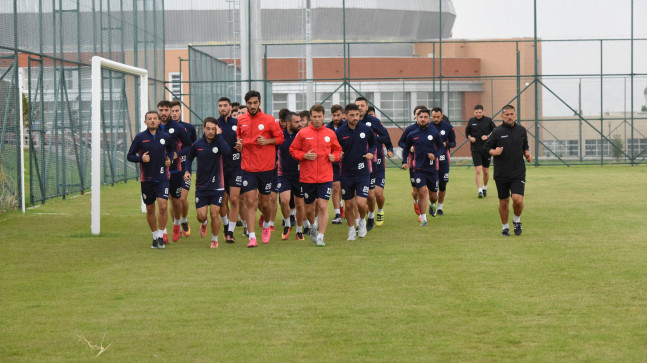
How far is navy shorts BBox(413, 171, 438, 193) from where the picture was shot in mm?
15758

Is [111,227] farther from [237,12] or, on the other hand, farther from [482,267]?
[237,12]

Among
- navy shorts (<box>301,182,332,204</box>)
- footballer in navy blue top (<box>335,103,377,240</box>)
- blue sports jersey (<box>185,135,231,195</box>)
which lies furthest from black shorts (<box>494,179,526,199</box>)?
blue sports jersey (<box>185,135,231,195</box>)

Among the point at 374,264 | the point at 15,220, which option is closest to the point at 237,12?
the point at 15,220

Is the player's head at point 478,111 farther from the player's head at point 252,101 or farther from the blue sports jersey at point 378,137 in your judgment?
the player's head at point 252,101

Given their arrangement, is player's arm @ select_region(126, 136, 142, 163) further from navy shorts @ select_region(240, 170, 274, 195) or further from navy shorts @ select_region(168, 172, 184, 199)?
navy shorts @ select_region(240, 170, 274, 195)

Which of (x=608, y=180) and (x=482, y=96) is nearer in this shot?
(x=608, y=180)

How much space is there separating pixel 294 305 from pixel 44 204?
12.9 m

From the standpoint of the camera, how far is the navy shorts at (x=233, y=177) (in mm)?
13008

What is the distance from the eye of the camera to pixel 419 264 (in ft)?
35.4

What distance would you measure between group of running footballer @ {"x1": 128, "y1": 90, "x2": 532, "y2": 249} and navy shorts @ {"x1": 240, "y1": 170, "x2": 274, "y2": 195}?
0.5 inches

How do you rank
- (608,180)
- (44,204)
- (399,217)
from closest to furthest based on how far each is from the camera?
(399,217) → (44,204) → (608,180)

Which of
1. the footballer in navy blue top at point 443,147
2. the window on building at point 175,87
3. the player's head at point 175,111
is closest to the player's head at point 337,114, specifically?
the player's head at point 175,111

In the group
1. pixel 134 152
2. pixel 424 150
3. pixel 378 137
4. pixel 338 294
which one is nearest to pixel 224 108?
pixel 134 152

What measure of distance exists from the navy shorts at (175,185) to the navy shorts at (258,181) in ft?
4.02
